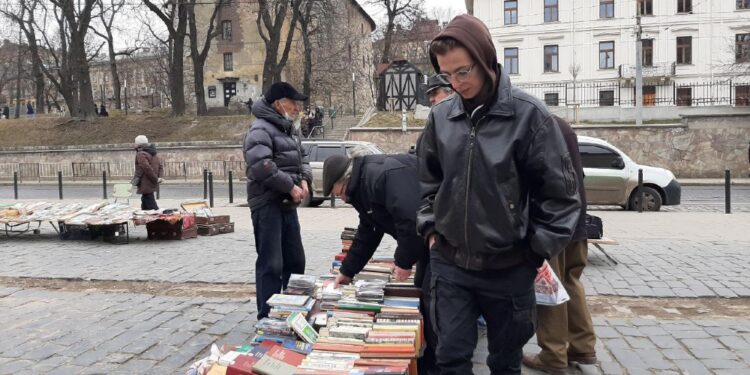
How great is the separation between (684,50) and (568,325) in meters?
44.0

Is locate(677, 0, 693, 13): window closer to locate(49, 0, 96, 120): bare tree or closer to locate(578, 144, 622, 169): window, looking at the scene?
locate(578, 144, 622, 169): window

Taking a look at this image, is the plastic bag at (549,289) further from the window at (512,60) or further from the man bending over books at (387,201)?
the window at (512,60)

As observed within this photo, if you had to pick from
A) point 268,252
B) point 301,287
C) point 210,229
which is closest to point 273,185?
point 268,252

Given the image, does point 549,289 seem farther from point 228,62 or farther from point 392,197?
point 228,62

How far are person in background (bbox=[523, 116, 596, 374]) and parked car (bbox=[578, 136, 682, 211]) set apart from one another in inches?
381

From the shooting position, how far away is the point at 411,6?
43.1 m

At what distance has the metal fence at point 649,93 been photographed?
35.4 m

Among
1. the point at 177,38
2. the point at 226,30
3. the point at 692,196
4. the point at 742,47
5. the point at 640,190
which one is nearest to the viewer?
the point at 640,190

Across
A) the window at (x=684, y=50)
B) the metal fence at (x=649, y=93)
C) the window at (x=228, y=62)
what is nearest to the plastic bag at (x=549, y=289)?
the metal fence at (x=649, y=93)

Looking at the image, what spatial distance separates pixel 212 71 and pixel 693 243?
50457 millimetres

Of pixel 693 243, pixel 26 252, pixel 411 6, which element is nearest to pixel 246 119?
pixel 411 6

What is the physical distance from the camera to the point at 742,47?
125 feet

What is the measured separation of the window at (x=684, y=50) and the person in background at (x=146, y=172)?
132 ft

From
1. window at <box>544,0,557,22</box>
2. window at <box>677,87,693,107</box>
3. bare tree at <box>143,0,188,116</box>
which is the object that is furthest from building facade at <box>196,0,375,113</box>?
window at <box>677,87,693,107</box>
